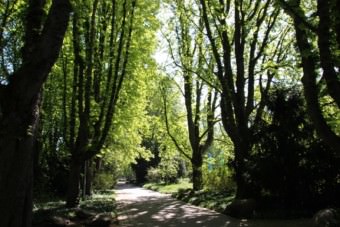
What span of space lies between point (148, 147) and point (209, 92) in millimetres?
27122

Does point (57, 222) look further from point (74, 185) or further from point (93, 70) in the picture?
point (93, 70)

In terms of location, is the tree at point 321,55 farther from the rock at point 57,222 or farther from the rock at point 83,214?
the rock at point 83,214

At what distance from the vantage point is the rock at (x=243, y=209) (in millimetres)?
14189

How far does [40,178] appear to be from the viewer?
72.8ft

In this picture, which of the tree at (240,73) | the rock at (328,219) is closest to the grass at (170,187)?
the tree at (240,73)

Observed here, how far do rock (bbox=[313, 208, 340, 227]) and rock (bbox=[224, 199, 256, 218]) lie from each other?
3.60 metres

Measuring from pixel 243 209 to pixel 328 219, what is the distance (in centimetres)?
426

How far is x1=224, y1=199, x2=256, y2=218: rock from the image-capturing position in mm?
14189

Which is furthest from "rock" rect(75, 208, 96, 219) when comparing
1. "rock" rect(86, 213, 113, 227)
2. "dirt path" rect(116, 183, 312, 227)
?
"dirt path" rect(116, 183, 312, 227)

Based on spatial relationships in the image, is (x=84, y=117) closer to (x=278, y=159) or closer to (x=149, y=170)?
(x=278, y=159)

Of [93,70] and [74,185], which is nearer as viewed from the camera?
[93,70]

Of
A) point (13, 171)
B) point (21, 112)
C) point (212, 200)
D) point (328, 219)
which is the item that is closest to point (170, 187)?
point (212, 200)

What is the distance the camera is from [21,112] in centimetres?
589

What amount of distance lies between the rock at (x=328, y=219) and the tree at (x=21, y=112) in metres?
7.39
